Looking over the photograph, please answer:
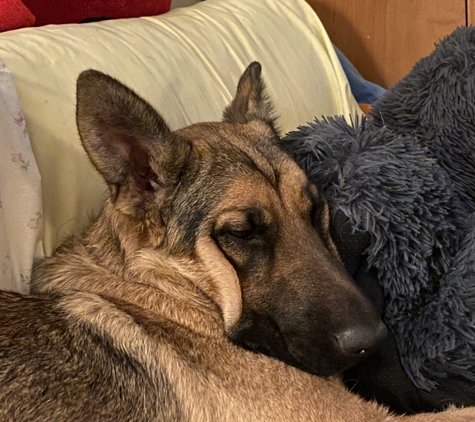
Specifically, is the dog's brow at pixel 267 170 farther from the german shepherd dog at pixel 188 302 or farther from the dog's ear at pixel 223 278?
the dog's ear at pixel 223 278

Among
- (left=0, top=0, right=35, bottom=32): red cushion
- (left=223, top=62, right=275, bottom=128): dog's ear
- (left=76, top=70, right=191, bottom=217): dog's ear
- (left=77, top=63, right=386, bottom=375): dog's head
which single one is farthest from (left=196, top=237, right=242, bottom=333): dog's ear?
(left=0, top=0, right=35, bottom=32): red cushion

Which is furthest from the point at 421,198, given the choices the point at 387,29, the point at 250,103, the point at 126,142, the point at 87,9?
the point at 387,29

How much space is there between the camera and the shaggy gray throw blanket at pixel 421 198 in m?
1.26

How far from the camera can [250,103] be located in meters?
1.52

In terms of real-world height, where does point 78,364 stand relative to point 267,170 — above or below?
below

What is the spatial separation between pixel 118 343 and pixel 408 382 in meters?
0.70

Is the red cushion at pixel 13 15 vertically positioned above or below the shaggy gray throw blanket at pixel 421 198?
above

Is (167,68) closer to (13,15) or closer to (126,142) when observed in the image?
(13,15)

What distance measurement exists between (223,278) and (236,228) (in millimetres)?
120

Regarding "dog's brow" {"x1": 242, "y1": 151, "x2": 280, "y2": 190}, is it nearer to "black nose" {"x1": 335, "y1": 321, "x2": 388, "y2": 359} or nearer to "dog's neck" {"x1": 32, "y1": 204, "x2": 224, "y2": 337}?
"dog's neck" {"x1": 32, "y1": 204, "x2": 224, "y2": 337}

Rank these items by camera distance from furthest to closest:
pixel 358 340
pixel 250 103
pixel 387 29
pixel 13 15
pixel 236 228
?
1. pixel 387 29
2. pixel 13 15
3. pixel 250 103
4. pixel 236 228
5. pixel 358 340

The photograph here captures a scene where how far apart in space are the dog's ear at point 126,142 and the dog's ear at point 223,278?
0.16m

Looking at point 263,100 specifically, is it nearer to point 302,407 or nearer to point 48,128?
point 48,128

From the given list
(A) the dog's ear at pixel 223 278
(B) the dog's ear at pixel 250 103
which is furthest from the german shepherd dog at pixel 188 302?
(B) the dog's ear at pixel 250 103
